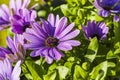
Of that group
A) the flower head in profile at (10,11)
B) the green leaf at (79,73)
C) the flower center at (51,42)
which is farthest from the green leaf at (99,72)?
the flower head in profile at (10,11)

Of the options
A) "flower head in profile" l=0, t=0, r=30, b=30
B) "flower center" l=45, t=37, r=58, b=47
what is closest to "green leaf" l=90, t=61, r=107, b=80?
"flower center" l=45, t=37, r=58, b=47

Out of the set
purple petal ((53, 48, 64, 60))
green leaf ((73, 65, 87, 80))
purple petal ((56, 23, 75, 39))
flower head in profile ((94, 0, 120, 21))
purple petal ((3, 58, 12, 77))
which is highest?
flower head in profile ((94, 0, 120, 21))

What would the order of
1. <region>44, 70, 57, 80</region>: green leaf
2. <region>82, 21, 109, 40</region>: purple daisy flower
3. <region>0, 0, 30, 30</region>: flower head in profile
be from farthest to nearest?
<region>0, 0, 30, 30</region>: flower head in profile < <region>82, 21, 109, 40</region>: purple daisy flower < <region>44, 70, 57, 80</region>: green leaf

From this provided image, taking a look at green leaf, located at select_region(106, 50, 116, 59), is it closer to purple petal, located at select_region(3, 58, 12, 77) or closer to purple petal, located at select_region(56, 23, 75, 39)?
purple petal, located at select_region(56, 23, 75, 39)

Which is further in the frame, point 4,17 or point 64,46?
point 4,17

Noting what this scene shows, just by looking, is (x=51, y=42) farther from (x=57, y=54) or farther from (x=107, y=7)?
(x=107, y=7)

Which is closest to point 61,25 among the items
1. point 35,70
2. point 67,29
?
point 67,29

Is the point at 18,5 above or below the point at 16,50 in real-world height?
Answer: above

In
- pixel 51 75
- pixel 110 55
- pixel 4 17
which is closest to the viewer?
pixel 51 75
